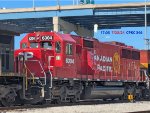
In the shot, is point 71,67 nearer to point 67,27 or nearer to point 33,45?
point 33,45

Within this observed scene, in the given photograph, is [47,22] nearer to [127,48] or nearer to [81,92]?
[127,48]

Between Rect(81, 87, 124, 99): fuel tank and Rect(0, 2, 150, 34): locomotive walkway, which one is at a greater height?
Rect(0, 2, 150, 34): locomotive walkway

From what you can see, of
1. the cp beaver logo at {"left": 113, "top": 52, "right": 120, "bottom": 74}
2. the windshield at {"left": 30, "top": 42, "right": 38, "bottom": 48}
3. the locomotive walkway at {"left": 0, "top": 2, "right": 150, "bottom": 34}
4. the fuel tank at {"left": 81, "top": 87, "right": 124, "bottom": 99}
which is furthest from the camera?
the locomotive walkway at {"left": 0, "top": 2, "right": 150, "bottom": 34}

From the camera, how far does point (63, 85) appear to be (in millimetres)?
24312

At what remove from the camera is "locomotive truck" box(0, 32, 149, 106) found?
2169 centimetres

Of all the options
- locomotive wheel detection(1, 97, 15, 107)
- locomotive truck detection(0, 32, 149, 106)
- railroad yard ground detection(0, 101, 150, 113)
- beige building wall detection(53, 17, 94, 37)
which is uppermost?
beige building wall detection(53, 17, 94, 37)

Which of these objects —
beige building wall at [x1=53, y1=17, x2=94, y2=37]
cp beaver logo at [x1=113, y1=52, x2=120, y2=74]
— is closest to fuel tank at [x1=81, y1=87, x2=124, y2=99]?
cp beaver logo at [x1=113, y1=52, x2=120, y2=74]

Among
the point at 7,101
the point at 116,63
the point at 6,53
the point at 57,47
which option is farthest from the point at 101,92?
the point at 6,53

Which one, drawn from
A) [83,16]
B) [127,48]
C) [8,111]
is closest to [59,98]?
[8,111]

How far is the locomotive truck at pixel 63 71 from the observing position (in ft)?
71.2

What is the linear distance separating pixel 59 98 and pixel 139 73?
12.6m

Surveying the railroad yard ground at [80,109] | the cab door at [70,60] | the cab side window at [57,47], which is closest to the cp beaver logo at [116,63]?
the cab door at [70,60]

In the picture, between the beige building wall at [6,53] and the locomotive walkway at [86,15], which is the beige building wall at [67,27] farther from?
the beige building wall at [6,53]

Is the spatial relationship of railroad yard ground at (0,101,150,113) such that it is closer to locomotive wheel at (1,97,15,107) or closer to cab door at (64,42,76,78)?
locomotive wheel at (1,97,15,107)
